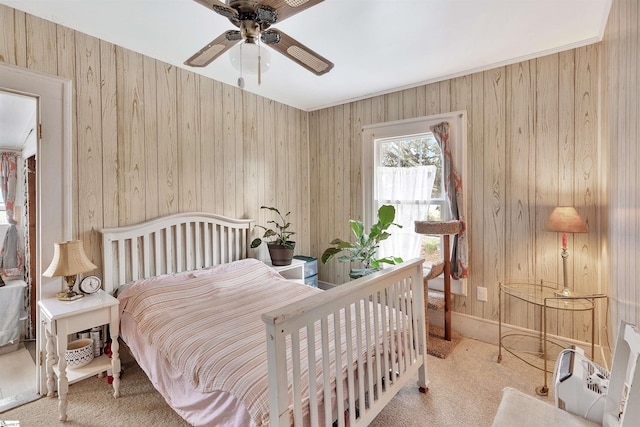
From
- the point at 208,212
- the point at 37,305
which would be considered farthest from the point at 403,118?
the point at 37,305

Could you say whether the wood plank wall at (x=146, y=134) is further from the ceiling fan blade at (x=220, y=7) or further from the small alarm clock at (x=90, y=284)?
the ceiling fan blade at (x=220, y=7)

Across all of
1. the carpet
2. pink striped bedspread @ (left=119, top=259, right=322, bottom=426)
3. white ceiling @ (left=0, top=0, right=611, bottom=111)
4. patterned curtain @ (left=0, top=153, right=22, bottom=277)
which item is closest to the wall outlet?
the carpet

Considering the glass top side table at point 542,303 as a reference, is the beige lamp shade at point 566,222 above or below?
above

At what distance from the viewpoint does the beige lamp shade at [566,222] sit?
82.8 inches

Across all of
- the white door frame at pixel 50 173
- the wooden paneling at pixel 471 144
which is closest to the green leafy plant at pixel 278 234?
the wooden paneling at pixel 471 144

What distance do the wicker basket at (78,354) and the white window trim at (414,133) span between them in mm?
2748

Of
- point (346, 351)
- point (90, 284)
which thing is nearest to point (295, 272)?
point (90, 284)

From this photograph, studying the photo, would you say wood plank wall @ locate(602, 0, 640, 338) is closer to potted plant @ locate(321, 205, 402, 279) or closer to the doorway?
potted plant @ locate(321, 205, 402, 279)

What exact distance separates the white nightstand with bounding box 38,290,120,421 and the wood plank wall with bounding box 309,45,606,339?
291cm

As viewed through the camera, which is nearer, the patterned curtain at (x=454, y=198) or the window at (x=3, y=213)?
the window at (x=3, y=213)

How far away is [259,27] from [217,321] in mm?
1642

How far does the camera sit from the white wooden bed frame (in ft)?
3.69

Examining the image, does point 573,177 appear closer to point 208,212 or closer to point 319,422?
point 319,422

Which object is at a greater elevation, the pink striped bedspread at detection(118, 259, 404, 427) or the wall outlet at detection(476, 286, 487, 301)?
the pink striped bedspread at detection(118, 259, 404, 427)
